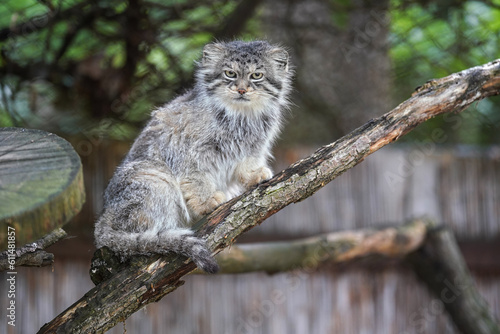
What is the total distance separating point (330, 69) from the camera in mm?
6535

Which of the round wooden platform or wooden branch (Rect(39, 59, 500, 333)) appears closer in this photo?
the round wooden platform

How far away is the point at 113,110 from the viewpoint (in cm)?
536

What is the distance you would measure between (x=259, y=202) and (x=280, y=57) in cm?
156

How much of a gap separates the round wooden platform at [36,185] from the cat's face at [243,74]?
1696 mm

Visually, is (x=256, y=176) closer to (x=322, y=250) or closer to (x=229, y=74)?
(x=229, y=74)

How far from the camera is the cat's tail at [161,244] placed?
3.06m

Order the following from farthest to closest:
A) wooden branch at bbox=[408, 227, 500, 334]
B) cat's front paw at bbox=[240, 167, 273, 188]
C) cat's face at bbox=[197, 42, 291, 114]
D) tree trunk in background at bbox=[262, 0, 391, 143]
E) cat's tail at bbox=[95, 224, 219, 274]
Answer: tree trunk in background at bbox=[262, 0, 391, 143], wooden branch at bbox=[408, 227, 500, 334], cat's face at bbox=[197, 42, 291, 114], cat's front paw at bbox=[240, 167, 273, 188], cat's tail at bbox=[95, 224, 219, 274]

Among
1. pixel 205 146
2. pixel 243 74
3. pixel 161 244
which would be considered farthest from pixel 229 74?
pixel 161 244

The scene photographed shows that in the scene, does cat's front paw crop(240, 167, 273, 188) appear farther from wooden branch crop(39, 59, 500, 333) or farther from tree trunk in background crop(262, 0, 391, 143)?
tree trunk in background crop(262, 0, 391, 143)

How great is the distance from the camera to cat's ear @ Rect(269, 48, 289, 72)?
4312mm

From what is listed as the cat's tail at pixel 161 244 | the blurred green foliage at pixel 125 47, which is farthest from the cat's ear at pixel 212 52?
the cat's tail at pixel 161 244

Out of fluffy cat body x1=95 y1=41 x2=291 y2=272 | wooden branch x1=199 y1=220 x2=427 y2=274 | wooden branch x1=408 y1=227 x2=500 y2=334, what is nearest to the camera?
fluffy cat body x1=95 y1=41 x2=291 y2=272

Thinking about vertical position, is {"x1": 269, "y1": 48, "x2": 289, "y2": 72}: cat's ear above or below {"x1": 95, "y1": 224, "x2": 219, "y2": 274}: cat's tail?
above

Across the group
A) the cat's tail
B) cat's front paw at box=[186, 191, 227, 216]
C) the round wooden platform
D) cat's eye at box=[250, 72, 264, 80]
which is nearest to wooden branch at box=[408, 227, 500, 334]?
cat's eye at box=[250, 72, 264, 80]
